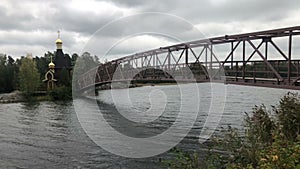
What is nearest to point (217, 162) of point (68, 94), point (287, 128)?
point (287, 128)

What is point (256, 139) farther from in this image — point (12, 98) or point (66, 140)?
point (12, 98)

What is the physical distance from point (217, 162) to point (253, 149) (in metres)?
1.33

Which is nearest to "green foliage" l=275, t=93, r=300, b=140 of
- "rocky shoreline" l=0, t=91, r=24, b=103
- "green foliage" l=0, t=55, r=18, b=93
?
"rocky shoreline" l=0, t=91, r=24, b=103

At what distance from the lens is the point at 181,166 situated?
990 centimetres

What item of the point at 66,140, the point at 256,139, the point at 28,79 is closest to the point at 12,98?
the point at 28,79

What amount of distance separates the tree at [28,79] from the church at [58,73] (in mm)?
3832

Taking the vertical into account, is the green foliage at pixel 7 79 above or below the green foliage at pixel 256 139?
above

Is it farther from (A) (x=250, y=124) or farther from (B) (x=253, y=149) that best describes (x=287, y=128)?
(B) (x=253, y=149)

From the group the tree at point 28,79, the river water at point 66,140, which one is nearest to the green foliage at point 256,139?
the river water at point 66,140

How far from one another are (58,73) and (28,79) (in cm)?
1104

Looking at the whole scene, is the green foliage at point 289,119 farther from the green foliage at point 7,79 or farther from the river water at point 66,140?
the green foliage at point 7,79

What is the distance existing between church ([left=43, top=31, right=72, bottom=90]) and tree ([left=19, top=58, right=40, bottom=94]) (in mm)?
3832

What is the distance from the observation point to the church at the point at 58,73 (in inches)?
2763

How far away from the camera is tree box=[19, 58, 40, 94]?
62.5 m
